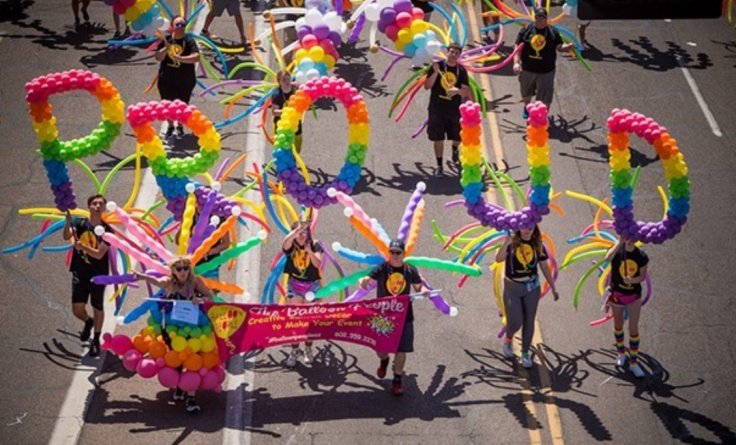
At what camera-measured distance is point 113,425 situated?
1332 centimetres

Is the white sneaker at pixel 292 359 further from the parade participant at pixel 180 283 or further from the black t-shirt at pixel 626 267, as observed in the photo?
the black t-shirt at pixel 626 267

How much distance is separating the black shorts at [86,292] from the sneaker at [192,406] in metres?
1.57

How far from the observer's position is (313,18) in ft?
59.6

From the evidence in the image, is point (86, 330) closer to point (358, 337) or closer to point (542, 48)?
point (358, 337)

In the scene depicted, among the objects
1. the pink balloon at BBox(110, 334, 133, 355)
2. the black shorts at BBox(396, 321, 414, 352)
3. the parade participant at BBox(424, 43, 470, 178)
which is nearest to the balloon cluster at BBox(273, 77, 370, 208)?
the black shorts at BBox(396, 321, 414, 352)

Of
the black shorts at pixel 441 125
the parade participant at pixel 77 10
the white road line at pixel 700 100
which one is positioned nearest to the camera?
the black shorts at pixel 441 125

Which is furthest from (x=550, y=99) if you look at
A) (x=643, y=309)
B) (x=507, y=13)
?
(x=643, y=309)

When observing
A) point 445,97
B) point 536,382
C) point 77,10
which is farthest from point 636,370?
point 77,10

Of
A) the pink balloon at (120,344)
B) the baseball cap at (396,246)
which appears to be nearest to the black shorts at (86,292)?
the pink balloon at (120,344)

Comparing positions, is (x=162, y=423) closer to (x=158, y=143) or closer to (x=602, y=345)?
(x=158, y=143)

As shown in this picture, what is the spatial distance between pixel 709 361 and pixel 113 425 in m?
6.49

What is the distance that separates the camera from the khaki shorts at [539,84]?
19.2m

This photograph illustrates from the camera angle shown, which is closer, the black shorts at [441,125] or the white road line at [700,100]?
the black shorts at [441,125]

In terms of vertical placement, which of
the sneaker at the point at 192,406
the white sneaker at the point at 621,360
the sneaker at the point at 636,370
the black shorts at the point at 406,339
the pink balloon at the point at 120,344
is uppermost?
the pink balloon at the point at 120,344
